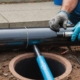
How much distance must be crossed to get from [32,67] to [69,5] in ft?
3.16

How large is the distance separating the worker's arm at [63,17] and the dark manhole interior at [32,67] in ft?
Result: 1.21

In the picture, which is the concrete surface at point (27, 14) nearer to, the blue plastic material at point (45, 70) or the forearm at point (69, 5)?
the forearm at point (69, 5)

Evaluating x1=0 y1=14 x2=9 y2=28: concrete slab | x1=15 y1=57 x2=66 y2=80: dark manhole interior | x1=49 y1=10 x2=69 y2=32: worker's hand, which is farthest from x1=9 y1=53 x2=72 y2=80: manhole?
x1=0 y1=14 x2=9 y2=28: concrete slab

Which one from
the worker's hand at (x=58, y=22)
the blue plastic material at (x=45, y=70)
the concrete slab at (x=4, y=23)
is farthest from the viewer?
the concrete slab at (x=4, y=23)

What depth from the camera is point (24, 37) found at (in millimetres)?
2236

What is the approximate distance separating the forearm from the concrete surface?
133 centimetres

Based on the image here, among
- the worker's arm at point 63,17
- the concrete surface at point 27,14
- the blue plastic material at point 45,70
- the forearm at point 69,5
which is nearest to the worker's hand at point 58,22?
the worker's arm at point 63,17

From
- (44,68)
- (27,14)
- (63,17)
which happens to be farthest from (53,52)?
(27,14)

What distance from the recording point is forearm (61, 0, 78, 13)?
8.89 feet

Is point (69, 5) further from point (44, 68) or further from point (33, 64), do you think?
point (44, 68)

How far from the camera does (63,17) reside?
8.09ft

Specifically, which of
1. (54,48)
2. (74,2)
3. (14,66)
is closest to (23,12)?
(74,2)

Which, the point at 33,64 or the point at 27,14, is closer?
the point at 33,64

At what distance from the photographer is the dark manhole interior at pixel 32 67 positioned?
222 cm
